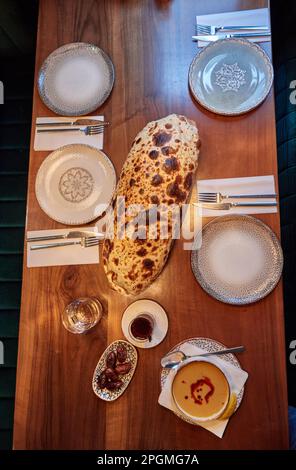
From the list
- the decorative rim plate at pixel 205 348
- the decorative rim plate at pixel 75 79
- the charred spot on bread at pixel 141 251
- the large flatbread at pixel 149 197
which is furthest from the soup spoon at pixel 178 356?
the decorative rim plate at pixel 75 79

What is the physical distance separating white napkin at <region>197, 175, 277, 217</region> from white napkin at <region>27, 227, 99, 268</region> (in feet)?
1.36

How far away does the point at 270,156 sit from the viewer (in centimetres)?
126

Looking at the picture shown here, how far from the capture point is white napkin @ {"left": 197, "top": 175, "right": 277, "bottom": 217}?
1237 mm

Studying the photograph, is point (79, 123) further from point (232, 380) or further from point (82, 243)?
point (232, 380)

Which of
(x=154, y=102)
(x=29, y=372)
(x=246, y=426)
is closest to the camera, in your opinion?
(x=246, y=426)

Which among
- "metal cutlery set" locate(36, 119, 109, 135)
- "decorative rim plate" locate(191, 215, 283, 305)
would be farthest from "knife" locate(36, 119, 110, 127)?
"decorative rim plate" locate(191, 215, 283, 305)

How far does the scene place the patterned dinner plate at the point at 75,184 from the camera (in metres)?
1.30

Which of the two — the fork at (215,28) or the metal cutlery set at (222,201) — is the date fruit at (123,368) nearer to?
the metal cutlery set at (222,201)

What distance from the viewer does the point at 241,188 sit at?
1.25 m

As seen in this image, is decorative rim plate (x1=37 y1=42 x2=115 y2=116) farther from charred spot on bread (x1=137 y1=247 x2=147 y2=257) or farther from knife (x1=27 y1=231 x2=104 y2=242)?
charred spot on bread (x1=137 y1=247 x2=147 y2=257)

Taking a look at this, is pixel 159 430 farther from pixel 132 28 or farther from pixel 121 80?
pixel 132 28

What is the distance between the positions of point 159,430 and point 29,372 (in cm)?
47

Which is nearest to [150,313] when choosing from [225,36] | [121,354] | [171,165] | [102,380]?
[121,354]
